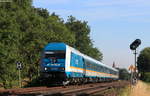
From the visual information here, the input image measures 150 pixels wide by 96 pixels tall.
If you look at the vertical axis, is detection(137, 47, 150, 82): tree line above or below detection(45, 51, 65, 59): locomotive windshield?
above

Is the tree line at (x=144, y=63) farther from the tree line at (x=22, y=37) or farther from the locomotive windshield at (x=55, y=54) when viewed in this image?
the locomotive windshield at (x=55, y=54)

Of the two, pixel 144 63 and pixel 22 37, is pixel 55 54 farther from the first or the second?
pixel 144 63

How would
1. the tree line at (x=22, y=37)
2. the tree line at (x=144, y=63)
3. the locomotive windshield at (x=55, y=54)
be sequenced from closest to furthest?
the locomotive windshield at (x=55, y=54)
the tree line at (x=22, y=37)
the tree line at (x=144, y=63)

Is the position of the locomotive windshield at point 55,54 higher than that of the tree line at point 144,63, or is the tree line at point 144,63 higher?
the tree line at point 144,63

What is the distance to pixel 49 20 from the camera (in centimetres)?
6862

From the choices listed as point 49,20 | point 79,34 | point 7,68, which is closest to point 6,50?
point 7,68

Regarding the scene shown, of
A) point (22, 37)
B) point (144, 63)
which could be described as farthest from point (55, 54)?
point (144, 63)

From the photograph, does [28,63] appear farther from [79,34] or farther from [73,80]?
[79,34]

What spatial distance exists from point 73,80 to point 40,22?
22415mm

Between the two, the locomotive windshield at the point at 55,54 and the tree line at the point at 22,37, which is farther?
the tree line at the point at 22,37

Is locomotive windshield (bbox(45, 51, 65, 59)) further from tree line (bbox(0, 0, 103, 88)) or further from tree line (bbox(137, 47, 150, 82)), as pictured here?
tree line (bbox(137, 47, 150, 82))

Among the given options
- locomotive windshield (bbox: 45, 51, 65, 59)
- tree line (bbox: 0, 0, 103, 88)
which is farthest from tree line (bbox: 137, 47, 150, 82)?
locomotive windshield (bbox: 45, 51, 65, 59)

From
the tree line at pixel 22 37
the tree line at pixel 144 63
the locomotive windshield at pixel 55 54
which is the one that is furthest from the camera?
the tree line at pixel 144 63

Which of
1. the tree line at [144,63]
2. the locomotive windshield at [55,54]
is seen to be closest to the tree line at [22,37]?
the locomotive windshield at [55,54]
